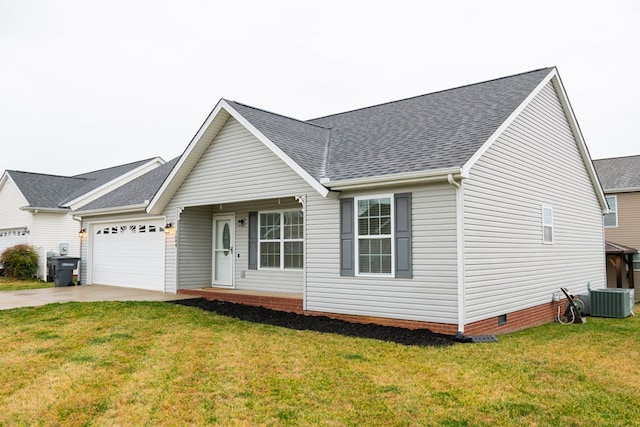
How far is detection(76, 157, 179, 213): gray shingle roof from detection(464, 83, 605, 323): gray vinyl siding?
10.0 meters

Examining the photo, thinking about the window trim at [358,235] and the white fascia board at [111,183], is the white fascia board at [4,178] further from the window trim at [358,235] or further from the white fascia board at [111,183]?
the window trim at [358,235]

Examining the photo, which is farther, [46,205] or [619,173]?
[46,205]

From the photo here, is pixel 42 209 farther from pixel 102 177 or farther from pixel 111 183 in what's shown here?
pixel 102 177

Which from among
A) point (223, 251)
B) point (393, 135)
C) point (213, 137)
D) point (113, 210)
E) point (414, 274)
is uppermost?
point (213, 137)

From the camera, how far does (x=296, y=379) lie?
5.93 m

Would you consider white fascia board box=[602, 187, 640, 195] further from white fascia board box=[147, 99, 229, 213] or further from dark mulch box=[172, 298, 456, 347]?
white fascia board box=[147, 99, 229, 213]

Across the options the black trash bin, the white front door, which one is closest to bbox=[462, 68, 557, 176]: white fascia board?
the white front door

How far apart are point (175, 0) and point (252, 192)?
973 cm

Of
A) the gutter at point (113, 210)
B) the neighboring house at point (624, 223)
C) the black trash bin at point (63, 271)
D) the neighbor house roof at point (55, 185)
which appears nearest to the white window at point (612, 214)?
the neighboring house at point (624, 223)

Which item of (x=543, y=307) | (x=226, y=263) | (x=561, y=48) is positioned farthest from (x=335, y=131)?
(x=561, y=48)

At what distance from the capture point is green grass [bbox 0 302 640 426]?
481cm

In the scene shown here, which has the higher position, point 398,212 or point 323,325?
point 398,212

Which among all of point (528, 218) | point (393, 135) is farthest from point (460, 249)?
point (393, 135)

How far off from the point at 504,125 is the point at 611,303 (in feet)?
22.4
